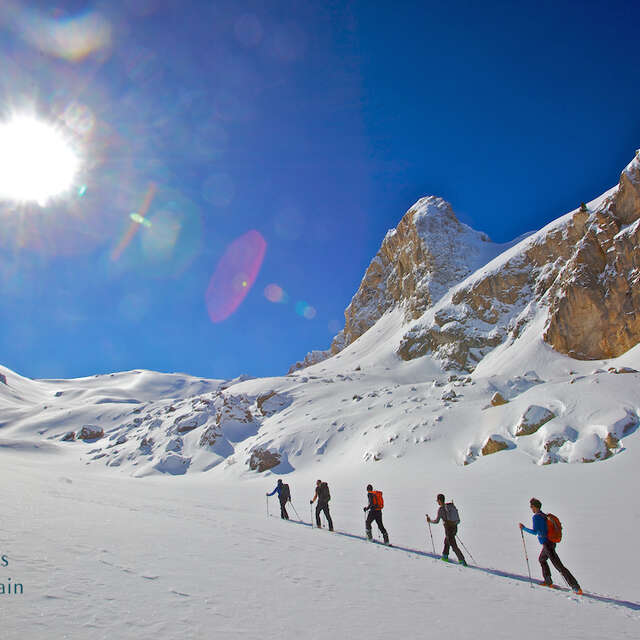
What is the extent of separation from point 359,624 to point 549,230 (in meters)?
82.2

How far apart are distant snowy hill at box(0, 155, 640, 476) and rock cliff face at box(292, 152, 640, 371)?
0.79 feet

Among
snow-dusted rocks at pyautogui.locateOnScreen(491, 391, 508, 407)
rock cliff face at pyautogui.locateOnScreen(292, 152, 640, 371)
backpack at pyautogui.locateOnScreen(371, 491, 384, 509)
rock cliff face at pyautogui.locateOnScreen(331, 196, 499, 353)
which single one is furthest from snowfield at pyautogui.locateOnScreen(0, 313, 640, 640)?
rock cliff face at pyautogui.locateOnScreen(331, 196, 499, 353)

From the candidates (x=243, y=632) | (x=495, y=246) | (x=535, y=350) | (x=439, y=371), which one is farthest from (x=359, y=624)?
(x=495, y=246)

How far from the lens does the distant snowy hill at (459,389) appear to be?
2795 cm

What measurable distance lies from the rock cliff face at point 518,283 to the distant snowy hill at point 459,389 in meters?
0.24

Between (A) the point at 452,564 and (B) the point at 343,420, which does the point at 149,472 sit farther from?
(A) the point at 452,564

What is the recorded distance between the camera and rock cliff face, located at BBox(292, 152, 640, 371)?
173ft

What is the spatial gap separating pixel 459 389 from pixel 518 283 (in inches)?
1787

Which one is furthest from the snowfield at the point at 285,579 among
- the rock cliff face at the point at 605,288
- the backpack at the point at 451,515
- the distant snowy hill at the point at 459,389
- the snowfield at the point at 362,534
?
the rock cliff face at the point at 605,288

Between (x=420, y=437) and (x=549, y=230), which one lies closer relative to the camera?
(x=420, y=437)

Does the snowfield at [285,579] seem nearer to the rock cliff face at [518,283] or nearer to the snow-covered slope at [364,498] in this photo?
the snow-covered slope at [364,498]

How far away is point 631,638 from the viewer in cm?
565

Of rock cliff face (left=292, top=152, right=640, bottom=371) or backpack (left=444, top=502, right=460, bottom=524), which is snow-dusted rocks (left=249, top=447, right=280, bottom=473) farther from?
rock cliff face (left=292, top=152, right=640, bottom=371)

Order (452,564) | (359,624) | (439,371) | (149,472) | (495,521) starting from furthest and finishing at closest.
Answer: (439,371), (149,472), (495,521), (452,564), (359,624)
